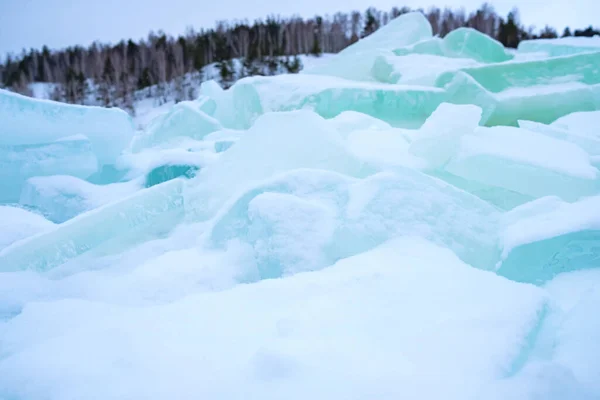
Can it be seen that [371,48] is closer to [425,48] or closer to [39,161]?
[425,48]

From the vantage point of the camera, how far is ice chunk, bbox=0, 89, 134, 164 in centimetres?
197

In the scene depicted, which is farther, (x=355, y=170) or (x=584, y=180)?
(x=355, y=170)

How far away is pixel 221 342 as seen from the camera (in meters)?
0.76

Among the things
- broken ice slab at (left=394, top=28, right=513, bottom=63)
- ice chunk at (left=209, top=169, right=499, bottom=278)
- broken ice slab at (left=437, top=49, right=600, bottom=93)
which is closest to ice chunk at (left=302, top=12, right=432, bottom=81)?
broken ice slab at (left=394, top=28, right=513, bottom=63)

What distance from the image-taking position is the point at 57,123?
7.03ft

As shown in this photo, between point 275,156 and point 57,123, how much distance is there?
51.9 inches

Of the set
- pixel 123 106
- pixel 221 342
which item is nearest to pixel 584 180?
pixel 221 342

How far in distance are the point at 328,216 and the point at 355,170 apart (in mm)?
447

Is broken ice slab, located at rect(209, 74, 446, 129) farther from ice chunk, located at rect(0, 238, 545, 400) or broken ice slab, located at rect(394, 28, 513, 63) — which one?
ice chunk, located at rect(0, 238, 545, 400)

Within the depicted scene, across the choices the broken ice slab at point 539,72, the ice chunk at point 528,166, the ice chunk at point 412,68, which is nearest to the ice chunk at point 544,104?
the broken ice slab at point 539,72

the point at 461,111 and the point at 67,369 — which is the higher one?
the point at 461,111

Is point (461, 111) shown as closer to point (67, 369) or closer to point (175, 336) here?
point (175, 336)

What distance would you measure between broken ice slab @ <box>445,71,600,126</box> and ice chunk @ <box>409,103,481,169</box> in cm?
131

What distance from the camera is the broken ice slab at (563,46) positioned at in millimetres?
3923
